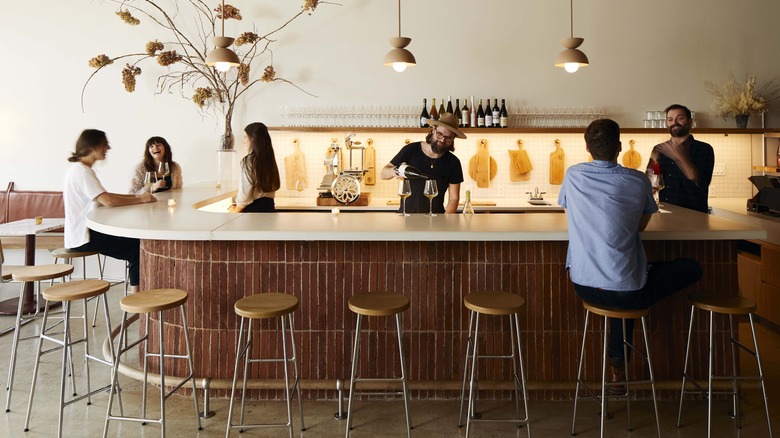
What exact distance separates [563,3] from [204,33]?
397cm

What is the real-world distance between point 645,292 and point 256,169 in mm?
2697

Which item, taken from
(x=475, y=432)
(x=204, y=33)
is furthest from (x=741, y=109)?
(x=204, y=33)

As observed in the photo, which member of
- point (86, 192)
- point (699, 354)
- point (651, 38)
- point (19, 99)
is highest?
point (651, 38)

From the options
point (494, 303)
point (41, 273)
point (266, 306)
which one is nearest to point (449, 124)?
point (494, 303)

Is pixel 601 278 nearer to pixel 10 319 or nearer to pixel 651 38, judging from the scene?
pixel 651 38

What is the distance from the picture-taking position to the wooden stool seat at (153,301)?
2.77 meters

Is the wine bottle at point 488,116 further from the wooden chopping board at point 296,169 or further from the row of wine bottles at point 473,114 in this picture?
the wooden chopping board at point 296,169

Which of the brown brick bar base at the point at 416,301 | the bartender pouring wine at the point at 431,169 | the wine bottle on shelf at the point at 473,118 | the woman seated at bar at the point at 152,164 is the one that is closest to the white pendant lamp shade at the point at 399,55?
the bartender pouring wine at the point at 431,169

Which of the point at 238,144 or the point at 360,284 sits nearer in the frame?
the point at 360,284

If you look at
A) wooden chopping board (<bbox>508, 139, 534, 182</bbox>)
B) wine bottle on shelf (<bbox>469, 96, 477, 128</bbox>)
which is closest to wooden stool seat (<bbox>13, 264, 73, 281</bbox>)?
wine bottle on shelf (<bbox>469, 96, 477, 128</bbox>)

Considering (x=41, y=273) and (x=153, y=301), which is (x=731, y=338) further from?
Result: (x=41, y=273)

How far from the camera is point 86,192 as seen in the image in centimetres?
384

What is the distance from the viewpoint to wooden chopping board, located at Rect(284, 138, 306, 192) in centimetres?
627

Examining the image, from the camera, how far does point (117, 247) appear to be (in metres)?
4.14
